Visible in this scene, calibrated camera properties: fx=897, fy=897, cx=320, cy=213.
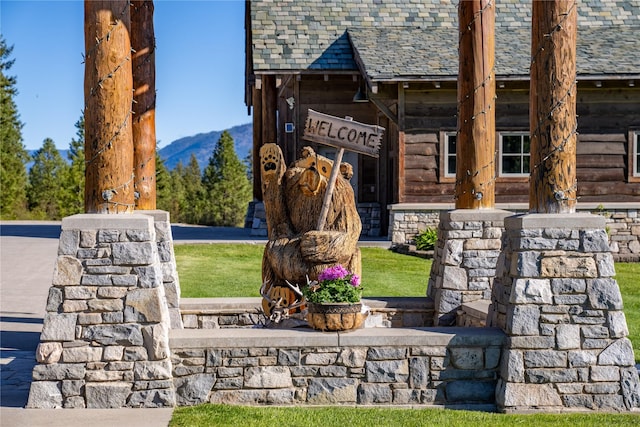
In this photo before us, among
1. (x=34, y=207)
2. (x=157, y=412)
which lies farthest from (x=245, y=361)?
(x=34, y=207)

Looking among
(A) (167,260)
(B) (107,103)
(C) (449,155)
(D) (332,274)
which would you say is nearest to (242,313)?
(A) (167,260)

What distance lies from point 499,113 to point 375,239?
4.37 meters

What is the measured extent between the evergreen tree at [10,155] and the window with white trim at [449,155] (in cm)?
3486

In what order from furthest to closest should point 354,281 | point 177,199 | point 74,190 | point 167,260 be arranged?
point 177,199 < point 74,190 < point 167,260 < point 354,281

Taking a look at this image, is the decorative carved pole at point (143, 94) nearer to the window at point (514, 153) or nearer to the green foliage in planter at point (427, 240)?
the green foliage in planter at point (427, 240)

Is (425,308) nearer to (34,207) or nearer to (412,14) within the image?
(412,14)

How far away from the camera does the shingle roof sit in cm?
2039

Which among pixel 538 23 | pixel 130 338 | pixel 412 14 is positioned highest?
pixel 412 14

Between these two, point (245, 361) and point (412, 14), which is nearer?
point (245, 361)

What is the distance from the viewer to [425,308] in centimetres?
1027

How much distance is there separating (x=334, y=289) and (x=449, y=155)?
13.8 m

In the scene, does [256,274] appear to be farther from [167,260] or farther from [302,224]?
[302,224]

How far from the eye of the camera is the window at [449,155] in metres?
21.0

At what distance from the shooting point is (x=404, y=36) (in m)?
22.6
